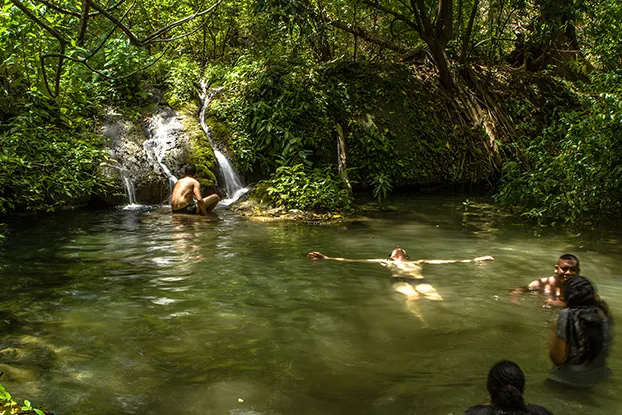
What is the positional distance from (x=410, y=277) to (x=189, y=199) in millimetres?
6066

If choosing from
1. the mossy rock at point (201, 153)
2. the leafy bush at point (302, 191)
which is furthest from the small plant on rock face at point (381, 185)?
the mossy rock at point (201, 153)

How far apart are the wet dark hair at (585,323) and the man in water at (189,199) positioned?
8.38 meters

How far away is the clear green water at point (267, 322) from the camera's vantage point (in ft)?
12.5

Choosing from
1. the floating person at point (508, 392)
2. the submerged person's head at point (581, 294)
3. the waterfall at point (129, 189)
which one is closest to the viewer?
the floating person at point (508, 392)

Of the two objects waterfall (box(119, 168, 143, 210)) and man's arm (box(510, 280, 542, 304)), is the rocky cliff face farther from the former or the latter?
man's arm (box(510, 280, 542, 304))

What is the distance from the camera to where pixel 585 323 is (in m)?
3.85

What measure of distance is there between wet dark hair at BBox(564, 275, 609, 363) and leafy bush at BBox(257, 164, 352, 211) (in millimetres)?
7872

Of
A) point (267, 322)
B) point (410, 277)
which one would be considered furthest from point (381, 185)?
point (267, 322)

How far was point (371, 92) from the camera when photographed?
15.3m

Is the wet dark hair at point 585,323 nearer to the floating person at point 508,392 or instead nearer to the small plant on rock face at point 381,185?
the floating person at point 508,392

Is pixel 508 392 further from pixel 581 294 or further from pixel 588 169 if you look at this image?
pixel 588 169

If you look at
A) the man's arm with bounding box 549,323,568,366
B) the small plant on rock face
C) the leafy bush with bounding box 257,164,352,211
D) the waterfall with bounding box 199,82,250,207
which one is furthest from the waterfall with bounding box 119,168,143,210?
the man's arm with bounding box 549,323,568,366

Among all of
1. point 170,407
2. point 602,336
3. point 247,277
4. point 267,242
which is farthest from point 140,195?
point 602,336

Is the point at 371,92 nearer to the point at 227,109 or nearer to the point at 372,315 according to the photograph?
the point at 227,109
